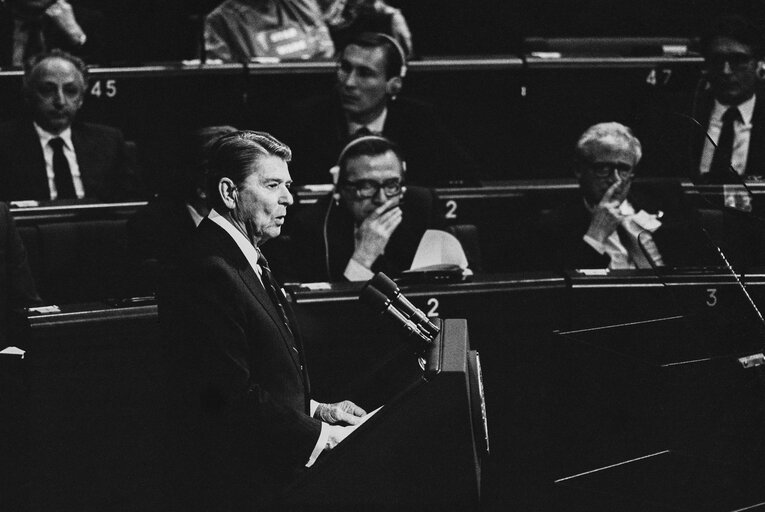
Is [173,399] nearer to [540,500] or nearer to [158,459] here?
[158,459]

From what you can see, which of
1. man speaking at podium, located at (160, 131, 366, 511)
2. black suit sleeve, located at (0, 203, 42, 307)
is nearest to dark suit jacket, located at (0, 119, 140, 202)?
black suit sleeve, located at (0, 203, 42, 307)

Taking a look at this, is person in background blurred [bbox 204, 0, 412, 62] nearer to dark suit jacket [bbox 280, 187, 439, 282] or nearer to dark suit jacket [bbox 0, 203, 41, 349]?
dark suit jacket [bbox 280, 187, 439, 282]

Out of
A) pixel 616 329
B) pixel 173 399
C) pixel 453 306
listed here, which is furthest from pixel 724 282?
pixel 173 399

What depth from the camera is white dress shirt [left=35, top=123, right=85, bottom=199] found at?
3254 millimetres

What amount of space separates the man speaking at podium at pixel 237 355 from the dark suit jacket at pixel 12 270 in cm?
115

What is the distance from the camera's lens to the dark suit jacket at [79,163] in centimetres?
319

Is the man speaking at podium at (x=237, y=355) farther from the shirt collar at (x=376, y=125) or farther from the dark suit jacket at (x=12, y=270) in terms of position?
the shirt collar at (x=376, y=125)

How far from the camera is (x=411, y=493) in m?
1.26

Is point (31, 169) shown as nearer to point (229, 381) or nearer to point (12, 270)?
point (12, 270)

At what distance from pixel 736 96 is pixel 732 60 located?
0.36 ft

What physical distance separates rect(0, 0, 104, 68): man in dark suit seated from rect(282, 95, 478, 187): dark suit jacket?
3.04 feet

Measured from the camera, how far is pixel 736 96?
339cm

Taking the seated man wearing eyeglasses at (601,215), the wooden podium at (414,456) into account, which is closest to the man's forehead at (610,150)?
the seated man wearing eyeglasses at (601,215)

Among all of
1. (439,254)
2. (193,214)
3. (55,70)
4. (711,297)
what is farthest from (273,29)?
(711,297)
